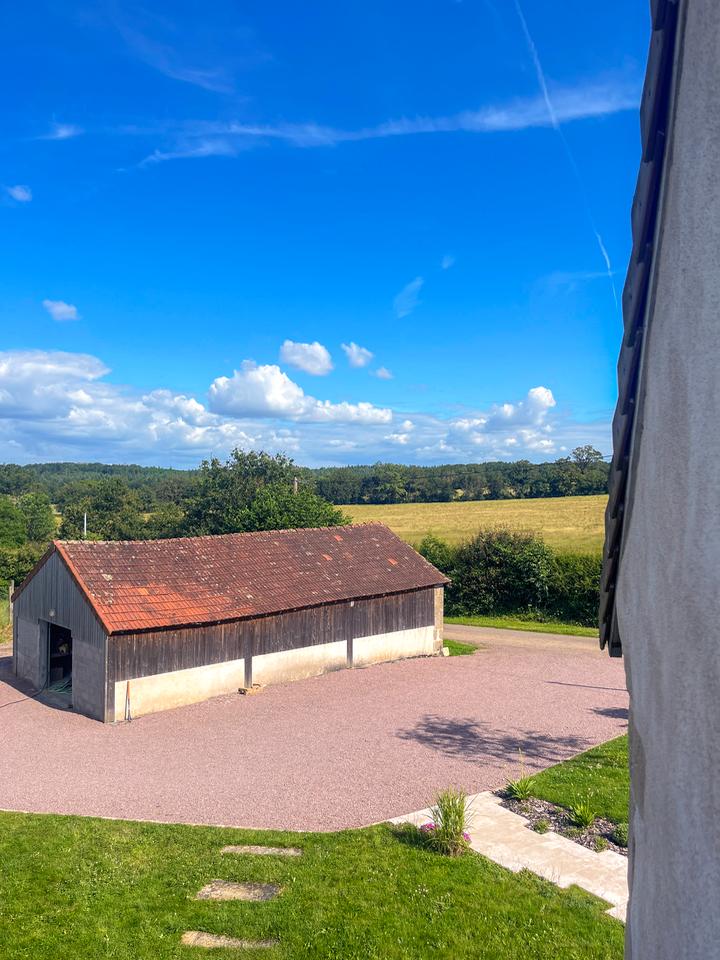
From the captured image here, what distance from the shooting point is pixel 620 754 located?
1460 cm

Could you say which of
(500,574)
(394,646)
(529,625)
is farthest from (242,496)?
(394,646)

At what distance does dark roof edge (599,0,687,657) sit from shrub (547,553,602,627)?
29922 mm

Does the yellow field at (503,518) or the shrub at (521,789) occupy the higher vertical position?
the yellow field at (503,518)

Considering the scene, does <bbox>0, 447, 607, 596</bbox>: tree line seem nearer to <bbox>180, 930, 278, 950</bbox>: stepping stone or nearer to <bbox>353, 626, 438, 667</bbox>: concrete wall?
<bbox>353, 626, 438, 667</bbox>: concrete wall

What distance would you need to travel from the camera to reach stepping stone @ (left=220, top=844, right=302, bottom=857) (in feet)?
33.3

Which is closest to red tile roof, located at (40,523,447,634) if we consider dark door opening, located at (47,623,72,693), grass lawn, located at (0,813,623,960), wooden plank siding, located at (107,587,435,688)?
wooden plank siding, located at (107,587,435,688)

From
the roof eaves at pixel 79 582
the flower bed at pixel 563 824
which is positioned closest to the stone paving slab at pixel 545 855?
the flower bed at pixel 563 824

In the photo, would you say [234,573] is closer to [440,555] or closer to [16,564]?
[440,555]

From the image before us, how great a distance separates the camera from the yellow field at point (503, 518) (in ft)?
152

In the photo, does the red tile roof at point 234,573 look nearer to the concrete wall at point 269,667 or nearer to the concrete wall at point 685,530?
the concrete wall at point 269,667

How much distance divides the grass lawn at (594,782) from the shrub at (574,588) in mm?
18121

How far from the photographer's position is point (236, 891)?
9117 millimetres

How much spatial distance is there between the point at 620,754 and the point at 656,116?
47.1 feet

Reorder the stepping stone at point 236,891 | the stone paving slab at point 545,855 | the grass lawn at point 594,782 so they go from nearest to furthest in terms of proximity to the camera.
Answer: the stepping stone at point 236,891 < the stone paving slab at point 545,855 < the grass lawn at point 594,782
